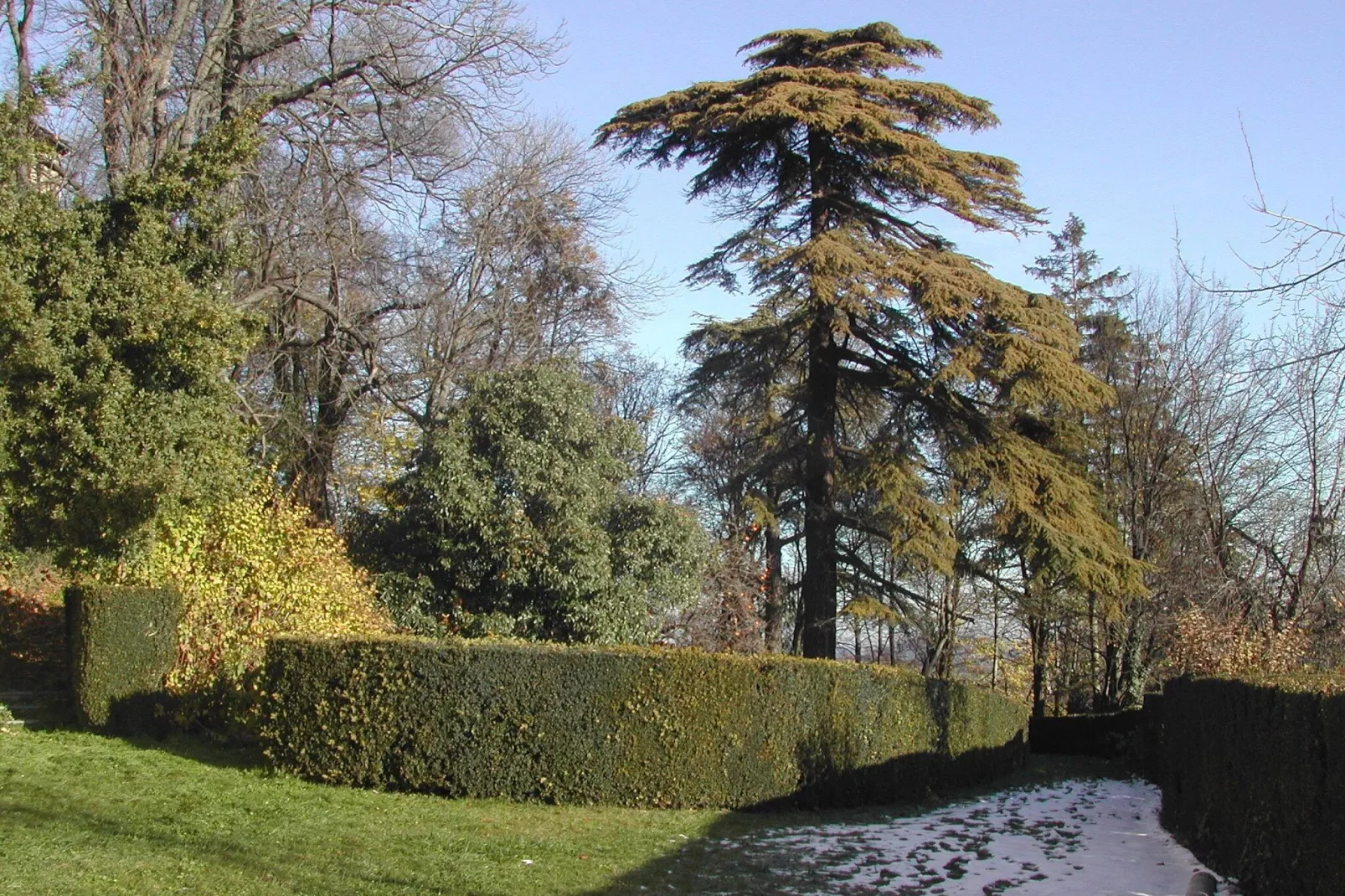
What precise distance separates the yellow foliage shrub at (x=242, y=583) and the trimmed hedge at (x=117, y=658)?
14.6 inches

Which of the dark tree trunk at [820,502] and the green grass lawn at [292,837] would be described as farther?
the dark tree trunk at [820,502]

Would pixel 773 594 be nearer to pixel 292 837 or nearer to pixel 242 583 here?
pixel 242 583

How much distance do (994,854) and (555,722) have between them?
14.9 feet

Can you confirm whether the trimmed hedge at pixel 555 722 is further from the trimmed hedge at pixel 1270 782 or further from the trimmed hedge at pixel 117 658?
the trimmed hedge at pixel 1270 782

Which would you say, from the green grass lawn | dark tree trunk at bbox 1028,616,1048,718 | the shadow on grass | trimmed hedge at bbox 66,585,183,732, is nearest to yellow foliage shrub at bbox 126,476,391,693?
trimmed hedge at bbox 66,585,183,732

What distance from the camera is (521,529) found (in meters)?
16.5

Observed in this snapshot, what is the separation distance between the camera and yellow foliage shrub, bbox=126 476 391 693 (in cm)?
1338

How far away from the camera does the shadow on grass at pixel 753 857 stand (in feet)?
27.1

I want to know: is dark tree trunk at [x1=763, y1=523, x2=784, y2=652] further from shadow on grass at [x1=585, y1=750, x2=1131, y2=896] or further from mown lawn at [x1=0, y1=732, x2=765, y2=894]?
mown lawn at [x1=0, y1=732, x2=765, y2=894]

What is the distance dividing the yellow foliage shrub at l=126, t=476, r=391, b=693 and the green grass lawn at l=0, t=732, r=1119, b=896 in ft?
5.04

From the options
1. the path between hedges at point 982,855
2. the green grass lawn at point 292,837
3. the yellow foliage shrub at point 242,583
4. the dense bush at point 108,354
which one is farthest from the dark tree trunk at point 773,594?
the dense bush at point 108,354

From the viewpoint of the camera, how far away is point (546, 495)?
659 inches

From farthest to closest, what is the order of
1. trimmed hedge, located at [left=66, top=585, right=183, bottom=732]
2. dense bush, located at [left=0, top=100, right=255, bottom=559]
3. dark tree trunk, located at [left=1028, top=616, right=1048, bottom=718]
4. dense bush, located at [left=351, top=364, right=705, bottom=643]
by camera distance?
1. dark tree trunk, located at [left=1028, top=616, right=1048, bottom=718]
2. dense bush, located at [left=351, top=364, right=705, bottom=643]
3. dense bush, located at [left=0, top=100, right=255, bottom=559]
4. trimmed hedge, located at [left=66, top=585, right=183, bottom=732]

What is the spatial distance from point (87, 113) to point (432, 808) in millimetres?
10905
